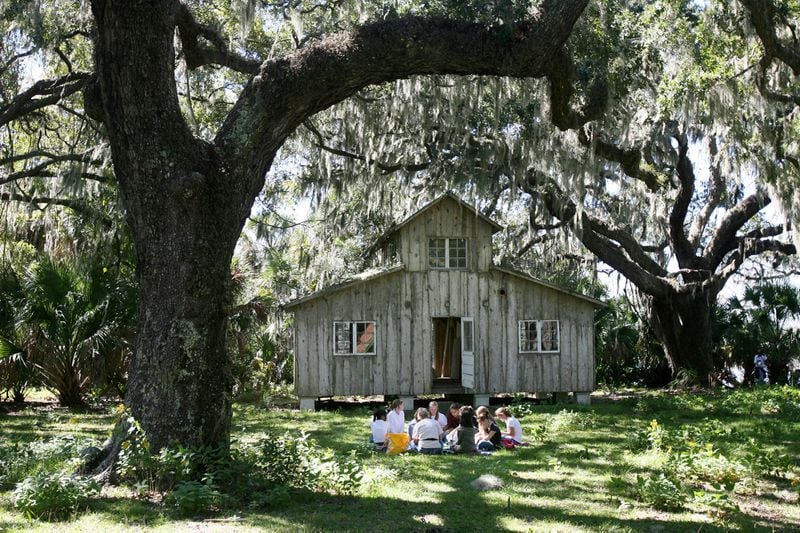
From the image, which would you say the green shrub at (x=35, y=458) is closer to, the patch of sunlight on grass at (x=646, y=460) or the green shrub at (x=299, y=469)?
the green shrub at (x=299, y=469)

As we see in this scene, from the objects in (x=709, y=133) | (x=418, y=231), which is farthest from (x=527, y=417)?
(x=709, y=133)

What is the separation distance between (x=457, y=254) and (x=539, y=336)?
283cm

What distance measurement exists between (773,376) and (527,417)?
10769mm

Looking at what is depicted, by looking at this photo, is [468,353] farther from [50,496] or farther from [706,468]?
[50,496]

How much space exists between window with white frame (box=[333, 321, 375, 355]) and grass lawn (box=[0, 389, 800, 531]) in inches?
184

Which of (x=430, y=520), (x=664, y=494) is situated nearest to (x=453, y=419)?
(x=664, y=494)

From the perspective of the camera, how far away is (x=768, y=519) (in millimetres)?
6738

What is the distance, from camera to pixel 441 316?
1859 cm

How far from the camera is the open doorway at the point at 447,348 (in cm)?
2208

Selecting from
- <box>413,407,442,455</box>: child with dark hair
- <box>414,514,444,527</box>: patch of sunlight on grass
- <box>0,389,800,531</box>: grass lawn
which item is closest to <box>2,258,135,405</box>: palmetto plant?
<box>0,389,800,531</box>: grass lawn

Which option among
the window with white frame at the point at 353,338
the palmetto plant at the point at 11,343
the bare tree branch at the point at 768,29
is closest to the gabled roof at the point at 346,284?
the window with white frame at the point at 353,338

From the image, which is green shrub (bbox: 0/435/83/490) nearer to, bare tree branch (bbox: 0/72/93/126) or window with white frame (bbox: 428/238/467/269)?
bare tree branch (bbox: 0/72/93/126)

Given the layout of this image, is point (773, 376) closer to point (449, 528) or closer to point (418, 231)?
point (418, 231)

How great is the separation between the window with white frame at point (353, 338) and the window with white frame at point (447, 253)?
2.18 m
